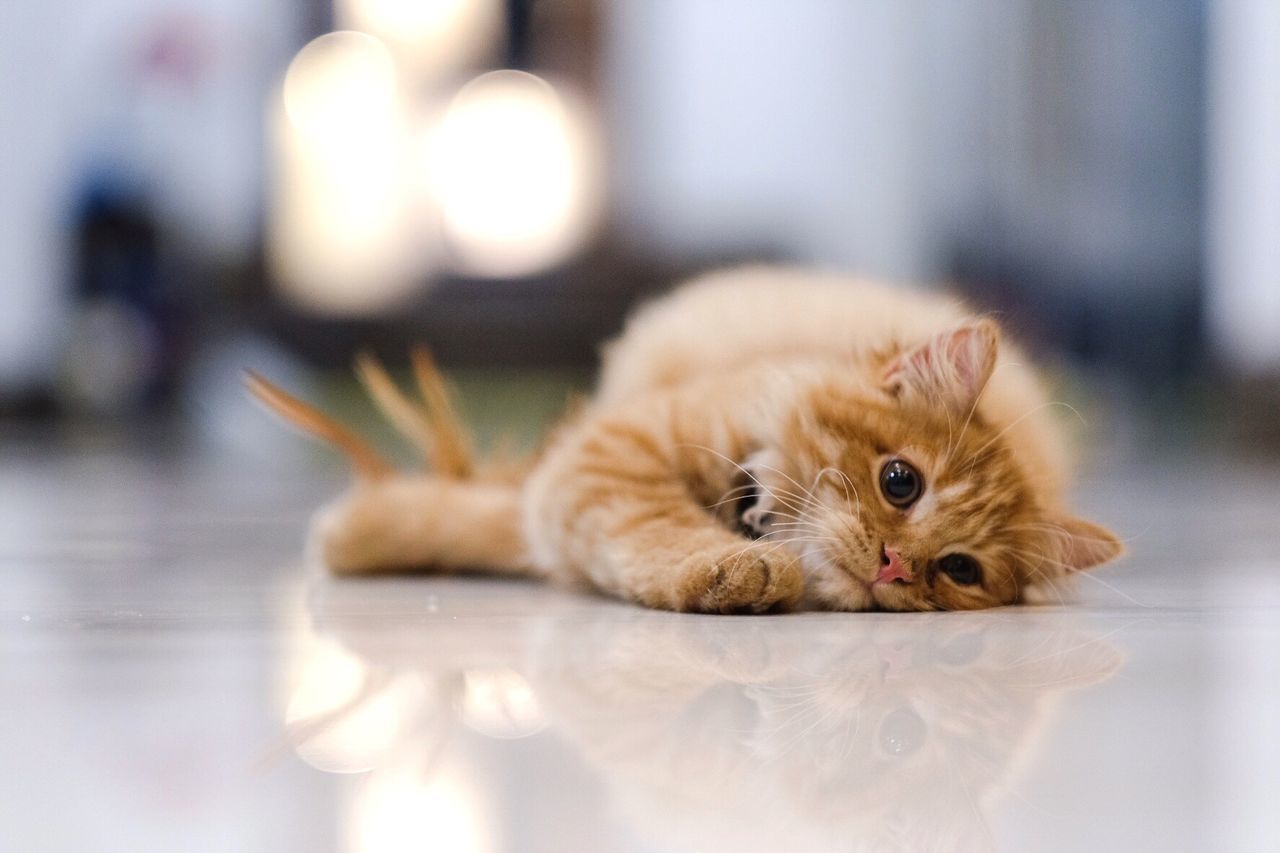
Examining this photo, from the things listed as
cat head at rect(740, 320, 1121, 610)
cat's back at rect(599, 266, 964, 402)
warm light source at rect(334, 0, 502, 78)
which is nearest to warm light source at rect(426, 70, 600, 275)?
warm light source at rect(334, 0, 502, 78)

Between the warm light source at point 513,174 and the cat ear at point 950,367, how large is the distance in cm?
520

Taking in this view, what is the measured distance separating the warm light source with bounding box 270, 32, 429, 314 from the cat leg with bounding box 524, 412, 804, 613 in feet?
16.4

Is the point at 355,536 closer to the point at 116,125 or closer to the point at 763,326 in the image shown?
the point at 763,326

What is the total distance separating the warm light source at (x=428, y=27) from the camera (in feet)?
21.0

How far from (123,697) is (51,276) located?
591cm

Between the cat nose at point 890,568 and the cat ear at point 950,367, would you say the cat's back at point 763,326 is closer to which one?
the cat ear at point 950,367

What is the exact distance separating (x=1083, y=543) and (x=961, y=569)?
14cm

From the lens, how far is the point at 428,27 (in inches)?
253

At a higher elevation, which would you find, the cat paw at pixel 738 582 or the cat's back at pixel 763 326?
the cat's back at pixel 763 326

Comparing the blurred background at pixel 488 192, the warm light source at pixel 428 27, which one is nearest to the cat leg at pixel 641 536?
the blurred background at pixel 488 192

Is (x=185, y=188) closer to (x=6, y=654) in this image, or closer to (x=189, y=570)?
(x=189, y=570)

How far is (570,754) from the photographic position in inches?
30.7

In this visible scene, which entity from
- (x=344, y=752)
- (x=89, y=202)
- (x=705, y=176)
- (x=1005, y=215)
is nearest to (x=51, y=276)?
(x=89, y=202)

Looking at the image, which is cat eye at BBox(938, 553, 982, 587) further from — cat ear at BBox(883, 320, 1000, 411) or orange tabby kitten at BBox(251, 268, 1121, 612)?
cat ear at BBox(883, 320, 1000, 411)
